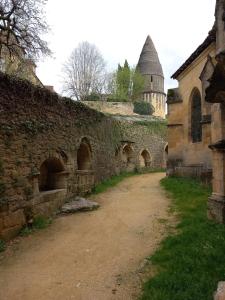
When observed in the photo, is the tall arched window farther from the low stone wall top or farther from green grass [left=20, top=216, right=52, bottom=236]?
the low stone wall top

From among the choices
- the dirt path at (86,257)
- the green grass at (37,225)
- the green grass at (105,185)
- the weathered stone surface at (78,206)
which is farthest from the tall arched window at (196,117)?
the green grass at (37,225)

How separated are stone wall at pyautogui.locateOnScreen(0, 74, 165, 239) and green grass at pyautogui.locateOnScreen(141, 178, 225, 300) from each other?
3.79m

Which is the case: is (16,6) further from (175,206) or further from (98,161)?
(175,206)

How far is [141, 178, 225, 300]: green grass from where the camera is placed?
4420 millimetres

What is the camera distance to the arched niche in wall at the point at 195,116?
14219 mm

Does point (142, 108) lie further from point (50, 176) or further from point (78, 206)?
point (78, 206)

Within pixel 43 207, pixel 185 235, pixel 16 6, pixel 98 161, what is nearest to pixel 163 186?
pixel 98 161

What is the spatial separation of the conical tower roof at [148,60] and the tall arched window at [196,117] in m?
42.2

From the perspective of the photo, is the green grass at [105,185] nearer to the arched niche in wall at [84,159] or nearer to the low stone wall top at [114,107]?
the arched niche in wall at [84,159]

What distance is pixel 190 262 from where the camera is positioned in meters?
5.21

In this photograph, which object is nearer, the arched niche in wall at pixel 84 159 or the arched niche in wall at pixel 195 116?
the arched niche in wall at pixel 84 159

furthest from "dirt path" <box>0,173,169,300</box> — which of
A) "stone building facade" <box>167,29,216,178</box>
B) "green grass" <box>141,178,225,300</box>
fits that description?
"stone building facade" <box>167,29,216,178</box>

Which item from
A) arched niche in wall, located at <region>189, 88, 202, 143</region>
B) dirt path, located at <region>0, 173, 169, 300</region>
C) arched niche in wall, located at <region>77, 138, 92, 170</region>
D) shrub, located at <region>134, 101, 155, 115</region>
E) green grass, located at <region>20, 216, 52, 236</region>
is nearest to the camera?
dirt path, located at <region>0, 173, 169, 300</region>

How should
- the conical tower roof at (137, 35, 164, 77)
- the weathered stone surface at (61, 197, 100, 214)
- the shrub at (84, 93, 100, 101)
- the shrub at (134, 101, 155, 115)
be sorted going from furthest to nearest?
the conical tower roof at (137, 35, 164, 77)
the shrub at (134, 101, 155, 115)
the shrub at (84, 93, 100, 101)
the weathered stone surface at (61, 197, 100, 214)
